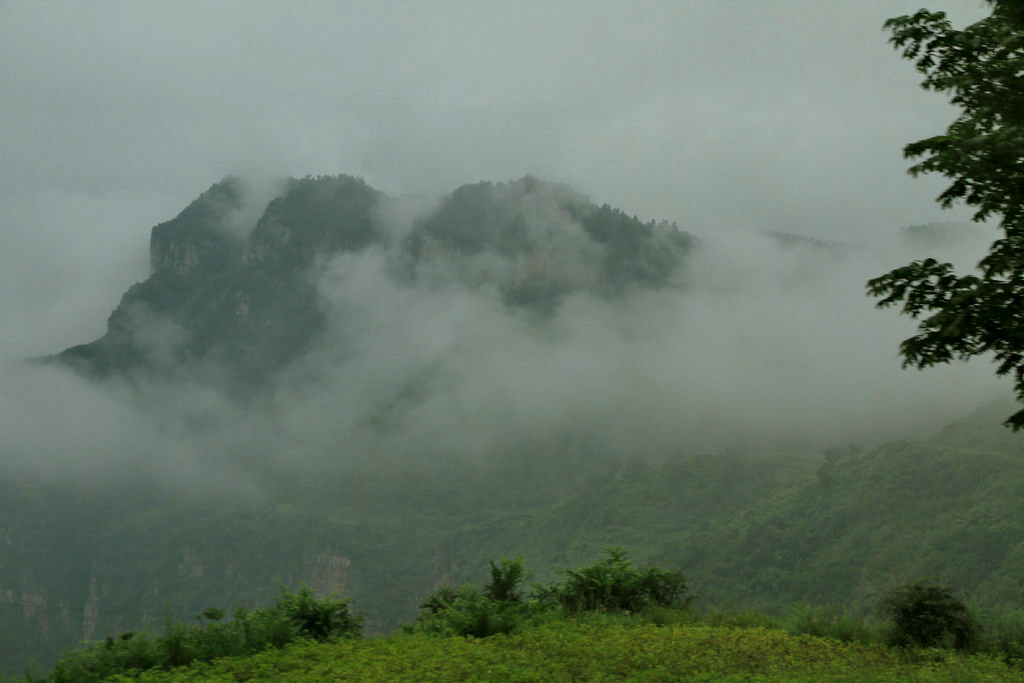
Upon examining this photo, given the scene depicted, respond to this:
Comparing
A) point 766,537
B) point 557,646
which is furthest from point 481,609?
point 766,537

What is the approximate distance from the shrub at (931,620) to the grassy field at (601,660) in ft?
2.07

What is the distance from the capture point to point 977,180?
780 cm

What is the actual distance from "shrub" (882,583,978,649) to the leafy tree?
16.9ft

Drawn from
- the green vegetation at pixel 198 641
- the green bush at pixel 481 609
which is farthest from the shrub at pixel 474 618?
the green vegetation at pixel 198 641

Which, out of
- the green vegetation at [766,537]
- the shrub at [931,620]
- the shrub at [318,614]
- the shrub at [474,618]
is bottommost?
the green vegetation at [766,537]

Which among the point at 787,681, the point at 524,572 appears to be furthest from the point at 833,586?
the point at 787,681

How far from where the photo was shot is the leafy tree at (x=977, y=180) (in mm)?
7348

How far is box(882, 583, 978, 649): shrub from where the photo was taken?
11.8 meters

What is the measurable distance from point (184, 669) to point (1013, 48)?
36.6ft

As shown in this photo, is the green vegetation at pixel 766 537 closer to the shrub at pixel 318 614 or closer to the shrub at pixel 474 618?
the shrub at pixel 474 618

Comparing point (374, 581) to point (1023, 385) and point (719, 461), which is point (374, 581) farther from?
point (1023, 385)

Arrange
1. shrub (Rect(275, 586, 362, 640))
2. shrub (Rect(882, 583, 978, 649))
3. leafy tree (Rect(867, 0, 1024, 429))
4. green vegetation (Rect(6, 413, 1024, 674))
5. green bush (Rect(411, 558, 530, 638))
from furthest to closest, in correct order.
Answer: green vegetation (Rect(6, 413, 1024, 674)) → green bush (Rect(411, 558, 530, 638)) → shrub (Rect(275, 586, 362, 640)) → shrub (Rect(882, 583, 978, 649)) → leafy tree (Rect(867, 0, 1024, 429))

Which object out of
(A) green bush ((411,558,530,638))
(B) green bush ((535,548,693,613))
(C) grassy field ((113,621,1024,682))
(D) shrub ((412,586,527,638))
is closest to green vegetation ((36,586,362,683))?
(C) grassy field ((113,621,1024,682))

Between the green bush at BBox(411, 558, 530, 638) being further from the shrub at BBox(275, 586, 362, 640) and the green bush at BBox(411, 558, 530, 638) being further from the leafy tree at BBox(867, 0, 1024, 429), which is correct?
the leafy tree at BBox(867, 0, 1024, 429)
